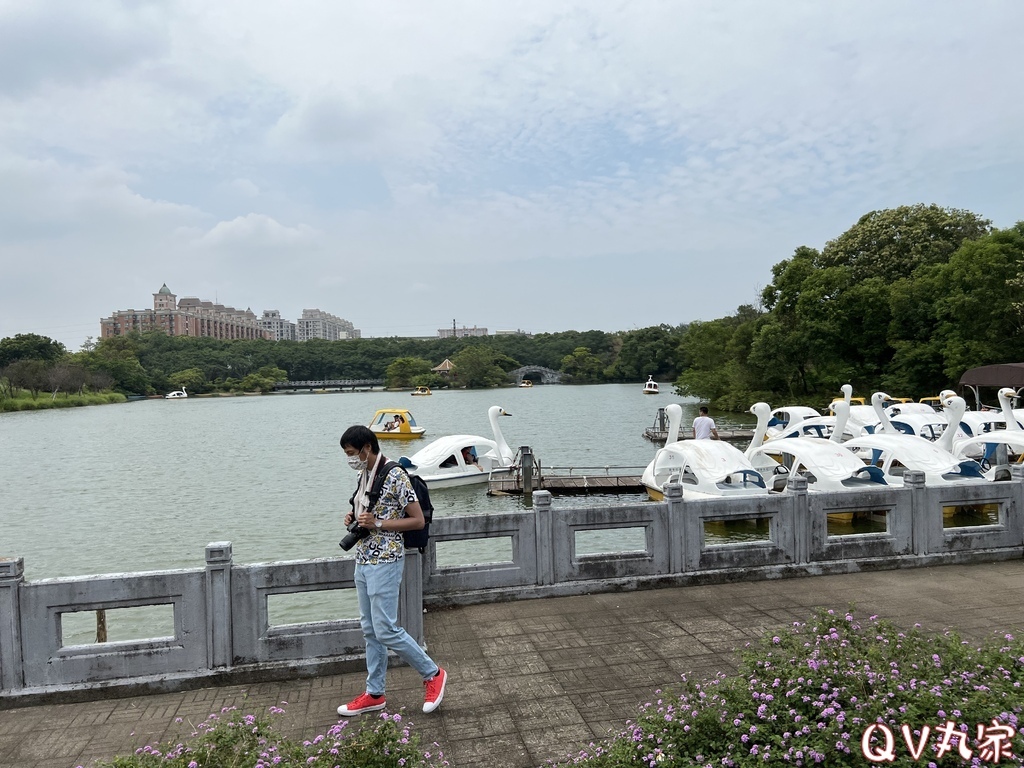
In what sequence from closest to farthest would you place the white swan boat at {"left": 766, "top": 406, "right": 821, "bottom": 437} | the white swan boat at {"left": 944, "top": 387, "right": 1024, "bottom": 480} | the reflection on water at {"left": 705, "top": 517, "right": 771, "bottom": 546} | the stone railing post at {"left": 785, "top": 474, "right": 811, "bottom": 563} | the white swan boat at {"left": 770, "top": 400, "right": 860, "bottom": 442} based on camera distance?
the stone railing post at {"left": 785, "top": 474, "right": 811, "bottom": 563}, the white swan boat at {"left": 944, "top": 387, "right": 1024, "bottom": 480}, the reflection on water at {"left": 705, "top": 517, "right": 771, "bottom": 546}, the white swan boat at {"left": 770, "top": 400, "right": 860, "bottom": 442}, the white swan boat at {"left": 766, "top": 406, "right": 821, "bottom": 437}

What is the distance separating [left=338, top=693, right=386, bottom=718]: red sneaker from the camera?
4.57m

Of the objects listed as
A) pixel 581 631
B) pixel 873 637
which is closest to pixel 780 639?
pixel 873 637

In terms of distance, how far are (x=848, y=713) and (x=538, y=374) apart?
123183mm

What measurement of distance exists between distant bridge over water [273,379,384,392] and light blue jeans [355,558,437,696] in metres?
120

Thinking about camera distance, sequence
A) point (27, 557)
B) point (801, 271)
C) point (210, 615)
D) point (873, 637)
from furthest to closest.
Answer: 1. point (801, 271)
2. point (27, 557)
3. point (210, 615)
4. point (873, 637)

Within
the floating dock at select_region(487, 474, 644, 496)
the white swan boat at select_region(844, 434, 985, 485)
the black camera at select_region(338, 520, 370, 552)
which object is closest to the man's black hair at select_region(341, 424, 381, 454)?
the black camera at select_region(338, 520, 370, 552)

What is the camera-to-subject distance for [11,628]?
15.8 feet

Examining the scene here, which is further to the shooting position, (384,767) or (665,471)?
(665,471)

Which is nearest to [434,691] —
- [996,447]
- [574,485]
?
[574,485]

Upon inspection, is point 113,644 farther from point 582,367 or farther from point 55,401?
point 582,367

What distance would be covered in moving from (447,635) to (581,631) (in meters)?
1.09

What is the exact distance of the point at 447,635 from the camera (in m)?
5.93

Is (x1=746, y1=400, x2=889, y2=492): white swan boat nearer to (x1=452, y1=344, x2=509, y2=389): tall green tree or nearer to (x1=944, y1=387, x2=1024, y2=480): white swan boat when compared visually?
(x1=944, y1=387, x2=1024, y2=480): white swan boat

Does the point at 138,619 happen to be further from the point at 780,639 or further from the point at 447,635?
the point at 780,639
